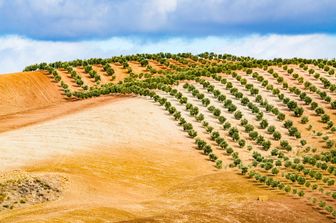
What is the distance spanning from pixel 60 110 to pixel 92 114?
894 cm

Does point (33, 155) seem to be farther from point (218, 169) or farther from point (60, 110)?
point (60, 110)

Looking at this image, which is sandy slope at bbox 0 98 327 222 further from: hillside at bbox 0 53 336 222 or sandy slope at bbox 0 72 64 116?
sandy slope at bbox 0 72 64 116

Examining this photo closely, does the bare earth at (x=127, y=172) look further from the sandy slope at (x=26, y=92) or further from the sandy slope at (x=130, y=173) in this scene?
the sandy slope at (x=26, y=92)

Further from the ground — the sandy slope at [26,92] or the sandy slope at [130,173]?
the sandy slope at [26,92]

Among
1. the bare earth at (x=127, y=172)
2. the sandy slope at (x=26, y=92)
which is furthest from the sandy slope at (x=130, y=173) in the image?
the sandy slope at (x=26, y=92)

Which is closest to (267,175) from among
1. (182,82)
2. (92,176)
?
(92,176)

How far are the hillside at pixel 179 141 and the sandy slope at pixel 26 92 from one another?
25cm

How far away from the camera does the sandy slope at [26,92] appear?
74.6m

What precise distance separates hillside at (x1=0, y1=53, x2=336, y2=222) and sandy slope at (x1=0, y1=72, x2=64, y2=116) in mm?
249

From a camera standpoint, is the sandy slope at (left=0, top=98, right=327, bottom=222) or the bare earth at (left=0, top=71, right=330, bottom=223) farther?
the bare earth at (left=0, top=71, right=330, bottom=223)

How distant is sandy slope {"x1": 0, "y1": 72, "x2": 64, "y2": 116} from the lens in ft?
245

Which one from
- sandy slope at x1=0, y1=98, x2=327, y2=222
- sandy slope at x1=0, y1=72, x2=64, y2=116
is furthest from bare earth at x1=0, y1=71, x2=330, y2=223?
sandy slope at x1=0, y1=72, x2=64, y2=116

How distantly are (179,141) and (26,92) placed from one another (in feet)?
105

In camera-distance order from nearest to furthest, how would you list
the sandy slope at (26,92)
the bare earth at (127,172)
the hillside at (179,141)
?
the bare earth at (127,172), the hillside at (179,141), the sandy slope at (26,92)
